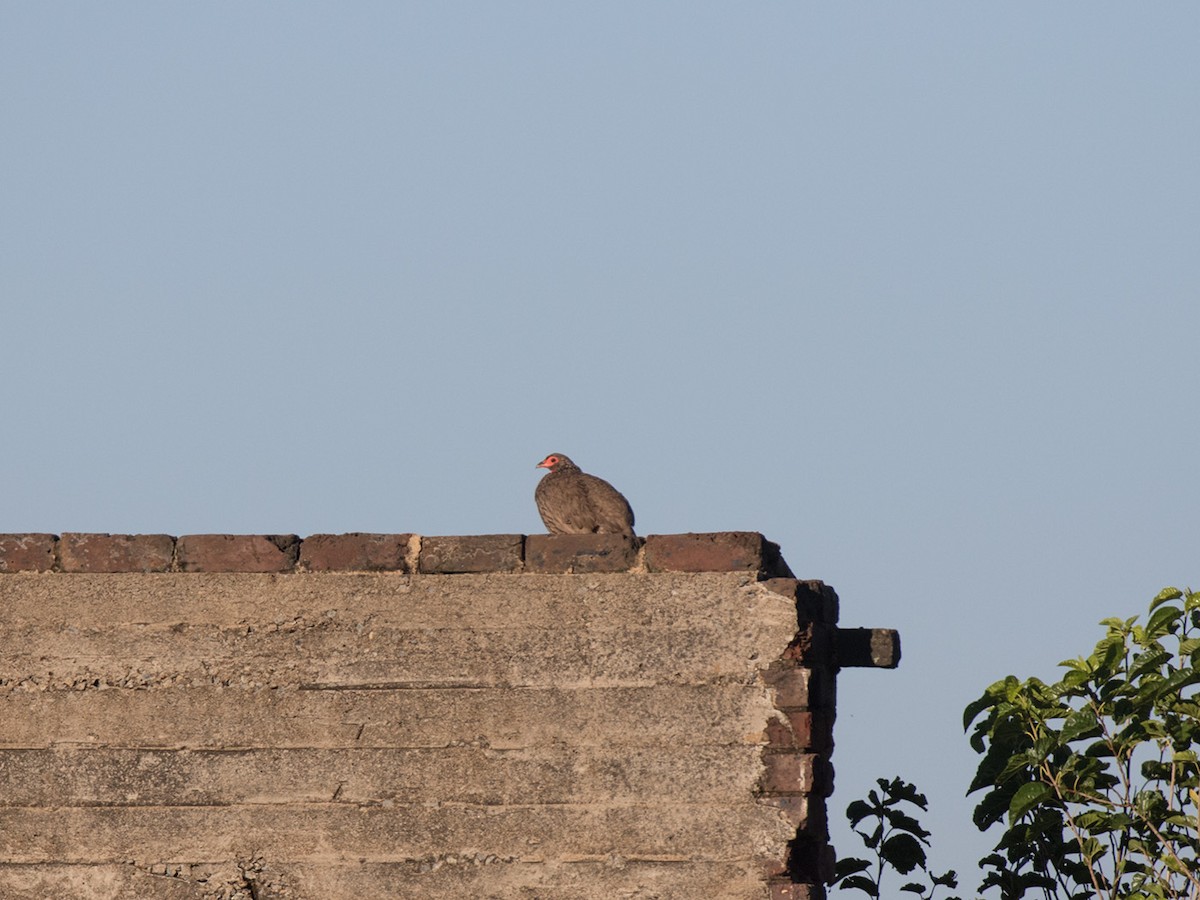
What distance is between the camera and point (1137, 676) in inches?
236

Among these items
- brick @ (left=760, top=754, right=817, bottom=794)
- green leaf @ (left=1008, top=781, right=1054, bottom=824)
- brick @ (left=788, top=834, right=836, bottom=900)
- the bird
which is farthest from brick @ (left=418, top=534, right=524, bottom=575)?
green leaf @ (left=1008, top=781, right=1054, bottom=824)

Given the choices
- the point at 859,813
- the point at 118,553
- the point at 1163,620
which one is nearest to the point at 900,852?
the point at 859,813

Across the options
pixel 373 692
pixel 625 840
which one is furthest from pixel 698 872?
pixel 373 692

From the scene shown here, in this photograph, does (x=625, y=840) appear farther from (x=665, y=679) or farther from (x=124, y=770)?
(x=124, y=770)

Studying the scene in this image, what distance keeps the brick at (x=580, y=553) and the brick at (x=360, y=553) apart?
1.42 feet

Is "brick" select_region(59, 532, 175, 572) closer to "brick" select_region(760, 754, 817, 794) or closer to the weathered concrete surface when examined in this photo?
the weathered concrete surface

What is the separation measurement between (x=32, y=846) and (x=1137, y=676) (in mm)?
3918

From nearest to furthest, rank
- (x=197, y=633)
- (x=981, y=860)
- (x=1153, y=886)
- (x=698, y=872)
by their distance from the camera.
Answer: (x=698, y=872), (x=197, y=633), (x=1153, y=886), (x=981, y=860)

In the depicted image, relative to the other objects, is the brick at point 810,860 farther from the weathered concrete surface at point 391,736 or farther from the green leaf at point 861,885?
the green leaf at point 861,885

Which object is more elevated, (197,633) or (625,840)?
(197,633)

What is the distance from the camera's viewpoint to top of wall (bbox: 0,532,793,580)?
539 centimetres

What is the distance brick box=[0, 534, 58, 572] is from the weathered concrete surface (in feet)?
0.31

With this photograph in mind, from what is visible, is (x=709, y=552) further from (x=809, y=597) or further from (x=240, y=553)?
(x=240, y=553)

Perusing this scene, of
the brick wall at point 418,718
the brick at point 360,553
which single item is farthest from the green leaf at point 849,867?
the brick at point 360,553
